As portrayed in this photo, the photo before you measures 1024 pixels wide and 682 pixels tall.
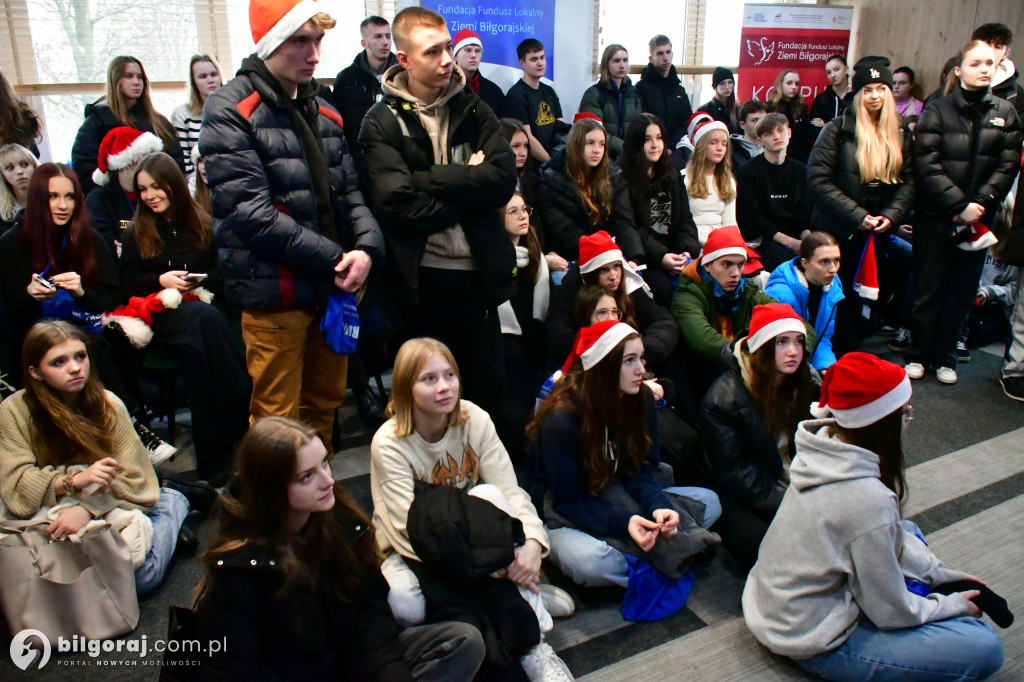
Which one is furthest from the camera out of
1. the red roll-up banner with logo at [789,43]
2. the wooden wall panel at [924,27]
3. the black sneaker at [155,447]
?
the red roll-up banner with logo at [789,43]

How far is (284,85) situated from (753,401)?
5.58ft

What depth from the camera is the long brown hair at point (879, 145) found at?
155 inches

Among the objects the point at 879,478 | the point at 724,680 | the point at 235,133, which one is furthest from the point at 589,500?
the point at 235,133

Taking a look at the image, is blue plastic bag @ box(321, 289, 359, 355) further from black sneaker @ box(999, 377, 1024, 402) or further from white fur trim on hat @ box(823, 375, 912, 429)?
black sneaker @ box(999, 377, 1024, 402)

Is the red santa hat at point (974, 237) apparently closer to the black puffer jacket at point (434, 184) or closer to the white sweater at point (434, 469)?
the black puffer jacket at point (434, 184)

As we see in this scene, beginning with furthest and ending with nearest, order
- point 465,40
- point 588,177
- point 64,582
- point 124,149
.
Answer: point 465,40 < point 588,177 < point 124,149 < point 64,582

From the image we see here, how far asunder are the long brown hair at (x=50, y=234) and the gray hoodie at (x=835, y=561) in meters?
2.57

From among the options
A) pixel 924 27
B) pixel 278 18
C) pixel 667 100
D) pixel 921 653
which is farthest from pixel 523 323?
pixel 924 27

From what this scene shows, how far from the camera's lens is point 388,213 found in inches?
98.3

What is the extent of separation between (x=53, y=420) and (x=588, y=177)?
2.41 meters

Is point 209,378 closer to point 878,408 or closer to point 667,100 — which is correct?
point 878,408

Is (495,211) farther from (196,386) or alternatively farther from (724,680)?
(724,680)

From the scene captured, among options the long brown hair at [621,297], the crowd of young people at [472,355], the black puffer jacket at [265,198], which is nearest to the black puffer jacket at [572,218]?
the crowd of young people at [472,355]

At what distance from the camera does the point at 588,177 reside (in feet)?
12.2
